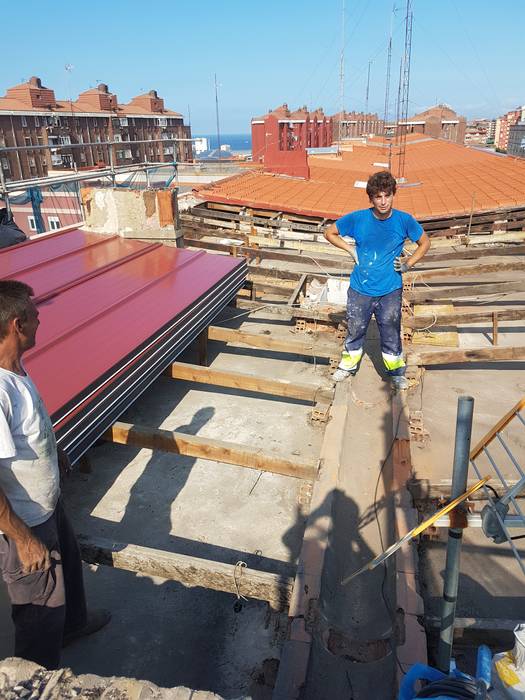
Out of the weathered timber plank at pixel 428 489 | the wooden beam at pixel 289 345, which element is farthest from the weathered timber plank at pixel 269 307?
the weathered timber plank at pixel 428 489

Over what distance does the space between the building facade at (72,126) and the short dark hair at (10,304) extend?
48413mm

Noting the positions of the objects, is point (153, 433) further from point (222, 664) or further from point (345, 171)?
point (345, 171)

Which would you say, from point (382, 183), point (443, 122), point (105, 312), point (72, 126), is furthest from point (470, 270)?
point (72, 126)

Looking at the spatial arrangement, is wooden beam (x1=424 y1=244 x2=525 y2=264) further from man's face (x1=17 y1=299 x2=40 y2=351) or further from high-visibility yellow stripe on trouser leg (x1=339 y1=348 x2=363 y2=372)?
man's face (x1=17 y1=299 x2=40 y2=351)

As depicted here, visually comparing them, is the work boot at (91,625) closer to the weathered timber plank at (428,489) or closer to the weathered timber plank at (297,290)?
the weathered timber plank at (428,489)

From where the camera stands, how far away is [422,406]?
5.73 metres

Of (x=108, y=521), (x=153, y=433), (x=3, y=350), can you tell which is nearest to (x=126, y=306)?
(x=153, y=433)

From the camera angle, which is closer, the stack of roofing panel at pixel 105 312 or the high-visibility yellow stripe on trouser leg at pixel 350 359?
the stack of roofing panel at pixel 105 312

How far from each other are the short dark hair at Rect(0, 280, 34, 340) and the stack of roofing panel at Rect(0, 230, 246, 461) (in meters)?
1.34

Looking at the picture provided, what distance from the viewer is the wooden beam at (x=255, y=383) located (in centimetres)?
473

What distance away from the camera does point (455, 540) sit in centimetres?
214

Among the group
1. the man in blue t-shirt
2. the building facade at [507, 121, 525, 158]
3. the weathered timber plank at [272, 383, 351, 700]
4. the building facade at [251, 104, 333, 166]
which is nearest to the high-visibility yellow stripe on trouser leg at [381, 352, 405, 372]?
the man in blue t-shirt

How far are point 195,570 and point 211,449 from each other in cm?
106

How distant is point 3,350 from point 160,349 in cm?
258
